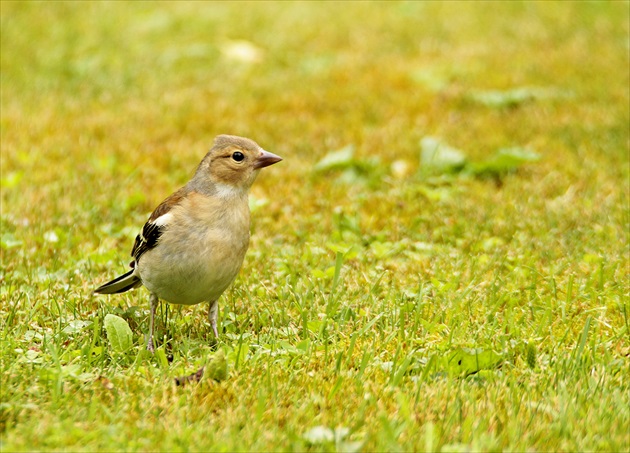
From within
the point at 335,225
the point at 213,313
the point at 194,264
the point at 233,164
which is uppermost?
the point at 233,164

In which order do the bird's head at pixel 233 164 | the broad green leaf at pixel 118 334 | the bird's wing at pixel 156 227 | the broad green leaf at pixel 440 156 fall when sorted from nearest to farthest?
the broad green leaf at pixel 118 334, the bird's wing at pixel 156 227, the bird's head at pixel 233 164, the broad green leaf at pixel 440 156

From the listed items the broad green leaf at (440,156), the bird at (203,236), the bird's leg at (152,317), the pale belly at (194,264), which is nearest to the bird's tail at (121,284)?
the bird at (203,236)

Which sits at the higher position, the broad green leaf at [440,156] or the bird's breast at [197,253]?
the bird's breast at [197,253]

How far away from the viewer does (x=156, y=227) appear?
5.01 meters

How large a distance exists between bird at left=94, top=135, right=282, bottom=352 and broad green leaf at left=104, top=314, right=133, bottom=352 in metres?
0.14

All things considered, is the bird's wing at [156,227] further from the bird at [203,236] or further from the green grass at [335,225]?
the green grass at [335,225]

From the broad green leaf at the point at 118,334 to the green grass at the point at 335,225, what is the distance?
80mm

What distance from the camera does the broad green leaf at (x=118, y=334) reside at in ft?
15.3

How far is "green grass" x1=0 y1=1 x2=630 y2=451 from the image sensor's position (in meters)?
3.94

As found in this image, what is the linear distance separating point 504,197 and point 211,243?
3290 mm

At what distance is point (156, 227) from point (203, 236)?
31cm

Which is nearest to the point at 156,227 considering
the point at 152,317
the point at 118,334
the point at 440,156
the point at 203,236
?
the point at 203,236

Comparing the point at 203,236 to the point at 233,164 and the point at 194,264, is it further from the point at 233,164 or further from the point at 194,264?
the point at 233,164

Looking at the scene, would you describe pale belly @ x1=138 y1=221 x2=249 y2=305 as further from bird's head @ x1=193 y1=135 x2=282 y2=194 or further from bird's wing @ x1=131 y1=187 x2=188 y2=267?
bird's head @ x1=193 y1=135 x2=282 y2=194
